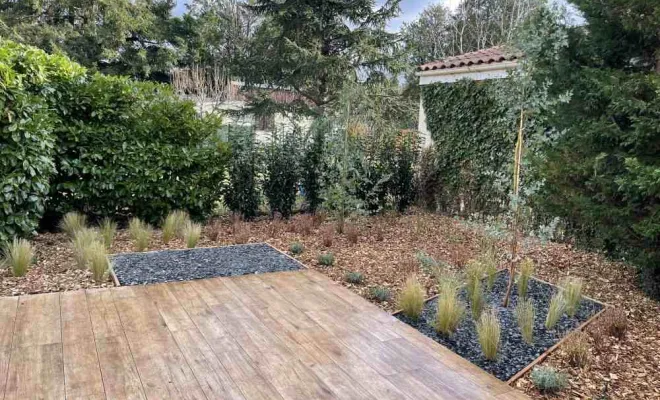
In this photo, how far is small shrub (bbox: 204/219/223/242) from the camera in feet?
17.8

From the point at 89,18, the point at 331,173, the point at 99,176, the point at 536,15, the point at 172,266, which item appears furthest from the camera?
the point at 89,18

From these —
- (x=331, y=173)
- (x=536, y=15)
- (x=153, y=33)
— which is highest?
(x=153, y=33)

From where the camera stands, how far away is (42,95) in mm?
4832

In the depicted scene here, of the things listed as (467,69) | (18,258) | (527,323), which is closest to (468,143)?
(467,69)

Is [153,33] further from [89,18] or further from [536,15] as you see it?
[536,15]

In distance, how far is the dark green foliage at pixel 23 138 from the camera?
435 cm

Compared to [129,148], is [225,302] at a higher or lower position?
lower

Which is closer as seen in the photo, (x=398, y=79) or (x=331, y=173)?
(x=331, y=173)

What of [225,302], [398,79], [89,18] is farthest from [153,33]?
[225,302]

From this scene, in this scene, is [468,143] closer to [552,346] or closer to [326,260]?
[326,260]

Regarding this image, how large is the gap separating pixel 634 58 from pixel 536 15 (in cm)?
119

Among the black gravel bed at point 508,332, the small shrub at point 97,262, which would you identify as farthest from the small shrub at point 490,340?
the small shrub at point 97,262

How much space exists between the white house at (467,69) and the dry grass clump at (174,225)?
4.09 meters

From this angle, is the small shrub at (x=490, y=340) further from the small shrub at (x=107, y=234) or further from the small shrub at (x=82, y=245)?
the small shrub at (x=107, y=234)
